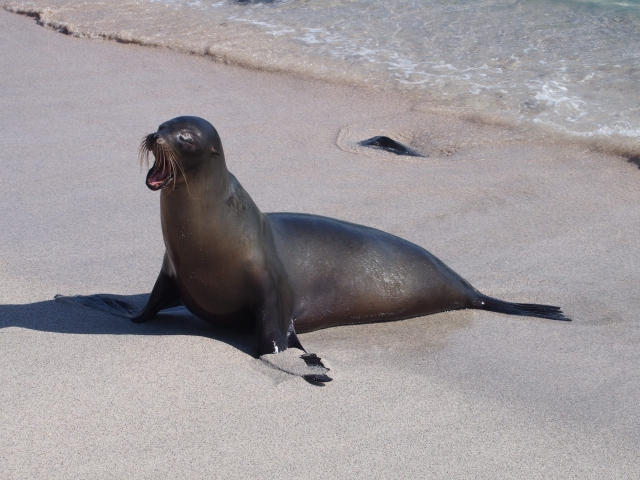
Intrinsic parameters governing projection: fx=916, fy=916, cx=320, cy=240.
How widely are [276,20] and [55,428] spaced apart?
30.5 feet

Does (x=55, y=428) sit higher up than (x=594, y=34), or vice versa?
(x=594, y=34)

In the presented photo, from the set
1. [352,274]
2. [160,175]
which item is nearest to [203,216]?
[160,175]

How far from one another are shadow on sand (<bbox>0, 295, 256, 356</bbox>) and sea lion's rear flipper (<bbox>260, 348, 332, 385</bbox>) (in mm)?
156

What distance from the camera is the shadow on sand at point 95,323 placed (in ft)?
13.3

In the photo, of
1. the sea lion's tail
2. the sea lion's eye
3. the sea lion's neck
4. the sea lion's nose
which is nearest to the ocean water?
the sea lion's tail

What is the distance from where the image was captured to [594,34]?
36.6 ft

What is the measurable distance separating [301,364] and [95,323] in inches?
40.0

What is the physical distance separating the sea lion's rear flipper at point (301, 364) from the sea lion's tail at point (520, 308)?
1.39 m

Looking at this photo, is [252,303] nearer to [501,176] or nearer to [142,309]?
[142,309]

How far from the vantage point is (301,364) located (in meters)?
3.81

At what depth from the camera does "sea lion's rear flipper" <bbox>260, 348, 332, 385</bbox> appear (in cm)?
366

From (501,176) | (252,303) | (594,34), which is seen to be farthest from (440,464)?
(594,34)

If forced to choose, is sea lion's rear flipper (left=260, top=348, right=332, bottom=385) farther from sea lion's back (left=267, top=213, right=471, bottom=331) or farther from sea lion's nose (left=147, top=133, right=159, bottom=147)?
sea lion's nose (left=147, top=133, right=159, bottom=147)

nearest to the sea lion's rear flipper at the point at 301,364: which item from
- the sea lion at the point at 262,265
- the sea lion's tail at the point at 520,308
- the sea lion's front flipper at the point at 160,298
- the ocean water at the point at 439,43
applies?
the sea lion at the point at 262,265
